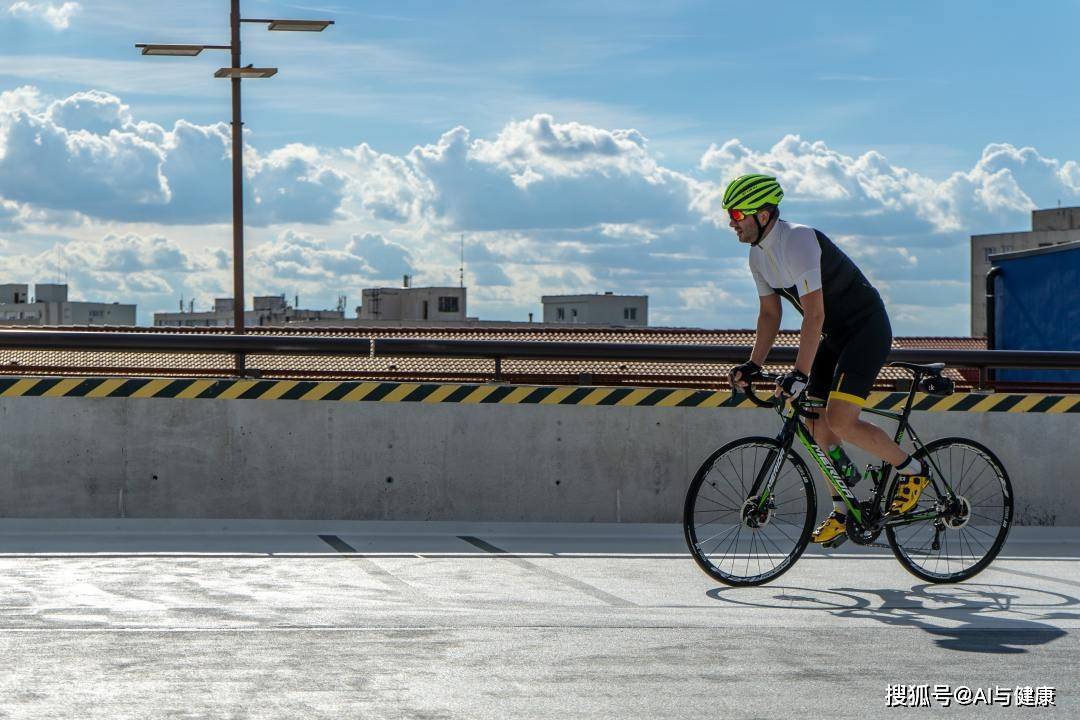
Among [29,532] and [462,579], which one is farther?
[29,532]

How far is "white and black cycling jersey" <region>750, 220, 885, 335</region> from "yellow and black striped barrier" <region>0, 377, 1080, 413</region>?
2.27 meters

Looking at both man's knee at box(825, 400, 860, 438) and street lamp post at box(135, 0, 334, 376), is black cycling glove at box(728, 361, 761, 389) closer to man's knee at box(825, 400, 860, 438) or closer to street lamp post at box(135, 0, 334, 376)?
man's knee at box(825, 400, 860, 438)

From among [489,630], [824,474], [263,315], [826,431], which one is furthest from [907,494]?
[263,315]

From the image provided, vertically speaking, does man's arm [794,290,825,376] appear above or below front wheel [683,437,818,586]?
above

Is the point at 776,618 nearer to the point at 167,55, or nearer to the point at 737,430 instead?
the point at 737,430

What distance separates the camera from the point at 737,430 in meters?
10.6

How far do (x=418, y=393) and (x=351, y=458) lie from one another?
2.19 ft

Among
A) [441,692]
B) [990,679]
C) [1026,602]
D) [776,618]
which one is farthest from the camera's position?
[1026,602]

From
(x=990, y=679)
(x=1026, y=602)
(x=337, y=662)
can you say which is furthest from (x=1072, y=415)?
(x=337, y=662)

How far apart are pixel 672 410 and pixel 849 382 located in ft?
9.53

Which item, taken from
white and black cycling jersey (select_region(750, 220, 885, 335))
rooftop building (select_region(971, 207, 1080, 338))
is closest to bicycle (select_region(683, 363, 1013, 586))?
white and black cycling jersey (select_region(750, 220, 885, 335))

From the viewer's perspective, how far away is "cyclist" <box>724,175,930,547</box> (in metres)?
7.67

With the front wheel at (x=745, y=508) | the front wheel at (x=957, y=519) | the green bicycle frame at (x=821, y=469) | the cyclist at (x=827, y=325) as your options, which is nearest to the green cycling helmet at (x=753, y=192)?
the cyclist at (x=827, y=325)

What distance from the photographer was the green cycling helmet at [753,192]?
7770mm
